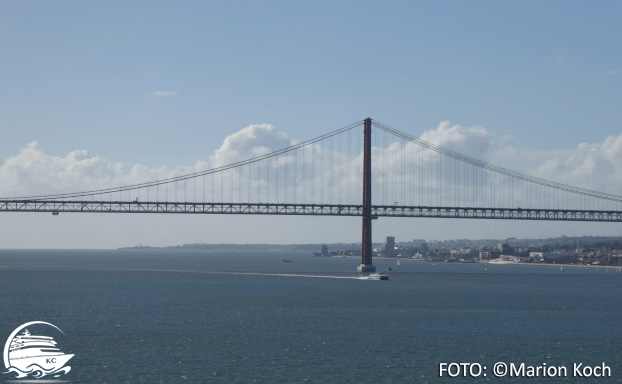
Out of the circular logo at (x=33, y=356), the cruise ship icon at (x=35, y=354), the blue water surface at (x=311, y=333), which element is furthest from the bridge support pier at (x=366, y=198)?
the cruise ship icon at (x=35, y=354)

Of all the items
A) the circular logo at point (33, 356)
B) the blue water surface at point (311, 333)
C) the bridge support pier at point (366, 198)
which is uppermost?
the bridge support pier at point (366, 198)

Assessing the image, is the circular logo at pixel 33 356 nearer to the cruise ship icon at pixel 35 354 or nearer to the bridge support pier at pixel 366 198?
the cruise ship icon at pixel 35 354

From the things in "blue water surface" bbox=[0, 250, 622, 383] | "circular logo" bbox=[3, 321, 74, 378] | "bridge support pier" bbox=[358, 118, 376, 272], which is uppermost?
"bridge support pier" bbox=[358, 118, 376, 272]

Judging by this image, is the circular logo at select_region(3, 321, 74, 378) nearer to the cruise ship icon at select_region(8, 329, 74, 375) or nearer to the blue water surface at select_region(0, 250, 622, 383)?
the cruise ship icon at select_region(8, 329, 74, 375)

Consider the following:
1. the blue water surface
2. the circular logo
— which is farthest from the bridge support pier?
the circular logo

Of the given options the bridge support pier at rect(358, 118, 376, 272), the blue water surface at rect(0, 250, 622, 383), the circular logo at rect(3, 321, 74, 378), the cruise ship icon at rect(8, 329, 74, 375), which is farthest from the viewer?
the bridge support pier at rect(358, 118, 376, 272)

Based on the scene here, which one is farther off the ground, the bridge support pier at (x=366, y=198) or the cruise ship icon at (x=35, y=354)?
the bridge support pier at (x=366, y=198)

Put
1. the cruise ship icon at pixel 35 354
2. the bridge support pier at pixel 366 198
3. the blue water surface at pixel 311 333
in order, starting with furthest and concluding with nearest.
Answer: the bridge support pier at pixel 366 198, the cruise ship icon at pixel 35 354, the blue water surface at pixel 311 333

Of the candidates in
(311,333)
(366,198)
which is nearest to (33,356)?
(311,333)

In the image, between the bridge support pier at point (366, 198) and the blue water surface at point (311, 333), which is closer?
the blue water surface at point (311, 333)
